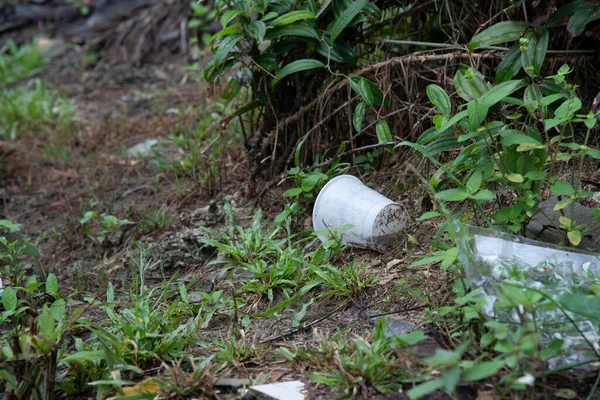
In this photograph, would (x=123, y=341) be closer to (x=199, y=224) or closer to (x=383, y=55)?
(x=199, y=224)

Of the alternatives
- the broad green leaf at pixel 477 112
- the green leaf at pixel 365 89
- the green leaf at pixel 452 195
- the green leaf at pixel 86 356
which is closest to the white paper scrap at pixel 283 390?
the green leaf at pixel 86 356

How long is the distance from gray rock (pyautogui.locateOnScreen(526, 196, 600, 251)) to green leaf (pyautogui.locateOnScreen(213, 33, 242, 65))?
4.36 ft

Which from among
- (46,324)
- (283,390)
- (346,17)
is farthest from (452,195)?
(46,324)

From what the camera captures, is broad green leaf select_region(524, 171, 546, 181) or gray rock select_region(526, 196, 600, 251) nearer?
broad green leaf select_region(524, 171, 546, 181)

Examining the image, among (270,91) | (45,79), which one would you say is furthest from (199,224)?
(45,79)

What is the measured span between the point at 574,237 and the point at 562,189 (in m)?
0.14

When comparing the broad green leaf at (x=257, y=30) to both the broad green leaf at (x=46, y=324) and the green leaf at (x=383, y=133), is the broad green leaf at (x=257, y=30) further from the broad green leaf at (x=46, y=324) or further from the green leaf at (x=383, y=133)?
the broad green leaf at (x=46, y=324)

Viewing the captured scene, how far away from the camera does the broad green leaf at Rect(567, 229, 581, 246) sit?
1.85 meters

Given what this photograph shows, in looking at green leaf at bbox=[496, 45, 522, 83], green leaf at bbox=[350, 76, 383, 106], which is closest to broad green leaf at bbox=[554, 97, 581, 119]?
green leaf at bbox=[496, 45, 522, 83]

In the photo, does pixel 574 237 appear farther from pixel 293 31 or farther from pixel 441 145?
pixel 293 31

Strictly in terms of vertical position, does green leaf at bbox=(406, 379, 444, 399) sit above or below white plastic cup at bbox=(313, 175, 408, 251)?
above

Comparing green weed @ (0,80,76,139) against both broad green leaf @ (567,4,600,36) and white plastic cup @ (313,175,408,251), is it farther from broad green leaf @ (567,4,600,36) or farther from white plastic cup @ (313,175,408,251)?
broad green leaf @ (567,4,600,36)

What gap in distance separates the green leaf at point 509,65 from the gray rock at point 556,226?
0.51 metres

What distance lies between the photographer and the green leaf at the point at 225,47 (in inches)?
101
